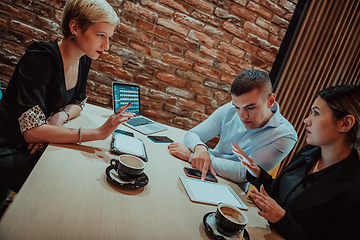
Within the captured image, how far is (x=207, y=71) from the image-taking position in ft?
7.87

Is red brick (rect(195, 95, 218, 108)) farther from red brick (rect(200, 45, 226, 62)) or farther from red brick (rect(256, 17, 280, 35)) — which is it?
red brick (rect(256, 17, 280, 35))

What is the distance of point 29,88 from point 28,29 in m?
1.31

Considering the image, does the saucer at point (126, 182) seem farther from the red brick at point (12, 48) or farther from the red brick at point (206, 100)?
the red brick at point (12, 48)

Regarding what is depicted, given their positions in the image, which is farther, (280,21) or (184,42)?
(280,21)

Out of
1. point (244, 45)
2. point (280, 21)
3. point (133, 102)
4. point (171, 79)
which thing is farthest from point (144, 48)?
point (280, 21)

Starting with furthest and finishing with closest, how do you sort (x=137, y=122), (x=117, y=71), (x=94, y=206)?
(x=117, y=71) < (x=137, y=122) < (x=94, y=206)

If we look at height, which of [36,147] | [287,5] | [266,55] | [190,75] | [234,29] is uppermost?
[287,5]

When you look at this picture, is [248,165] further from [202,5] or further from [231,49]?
[202,5]

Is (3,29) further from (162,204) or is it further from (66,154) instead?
(162,204)

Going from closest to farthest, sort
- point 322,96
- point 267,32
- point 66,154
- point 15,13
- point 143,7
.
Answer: point 66,154, point 322,96, point 15,13, point 143,7, point 267,32

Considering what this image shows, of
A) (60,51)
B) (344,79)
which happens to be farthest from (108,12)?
(344,79)

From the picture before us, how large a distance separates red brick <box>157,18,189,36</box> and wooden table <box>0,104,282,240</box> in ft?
5.12

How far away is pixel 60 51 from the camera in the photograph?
121 centimetres

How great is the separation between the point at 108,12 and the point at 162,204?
1031 mm
